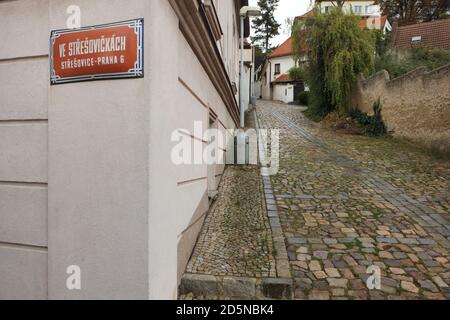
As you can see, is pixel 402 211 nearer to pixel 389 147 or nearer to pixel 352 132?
pixel 389 147

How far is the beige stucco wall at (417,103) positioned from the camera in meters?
9.70

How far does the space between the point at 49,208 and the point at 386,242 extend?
401 cm

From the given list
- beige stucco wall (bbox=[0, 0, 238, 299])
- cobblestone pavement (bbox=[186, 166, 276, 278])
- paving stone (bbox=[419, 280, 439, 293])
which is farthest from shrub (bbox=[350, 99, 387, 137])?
beige stucco wall (bbox=[0, 0, 238, 299])

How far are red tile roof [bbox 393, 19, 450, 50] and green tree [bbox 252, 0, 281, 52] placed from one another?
2835 centimetres

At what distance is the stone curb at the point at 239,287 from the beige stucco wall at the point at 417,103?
8.82 metres

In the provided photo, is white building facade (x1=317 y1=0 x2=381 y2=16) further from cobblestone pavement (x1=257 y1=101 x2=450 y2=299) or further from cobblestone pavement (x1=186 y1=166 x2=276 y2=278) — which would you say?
cobblestone pavement (x1=186 y1=166 x2=276 y2=278)

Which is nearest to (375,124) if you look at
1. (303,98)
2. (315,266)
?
(315,266)

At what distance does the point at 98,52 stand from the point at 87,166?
2.97ft

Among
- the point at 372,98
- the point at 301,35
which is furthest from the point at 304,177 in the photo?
the point at 301,35

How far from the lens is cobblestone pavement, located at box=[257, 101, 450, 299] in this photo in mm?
3383

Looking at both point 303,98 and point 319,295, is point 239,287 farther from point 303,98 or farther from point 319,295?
point 303,98

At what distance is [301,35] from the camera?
1670 cm

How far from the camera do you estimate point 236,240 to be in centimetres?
414

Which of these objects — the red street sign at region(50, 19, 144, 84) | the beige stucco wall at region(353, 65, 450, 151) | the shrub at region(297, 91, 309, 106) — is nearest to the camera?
the red street sign at region(50, 19, 144, 84)
